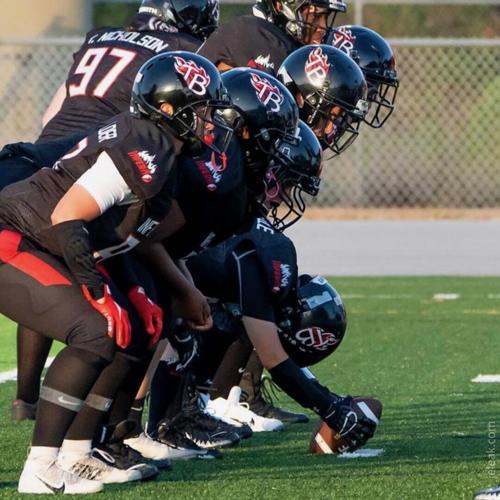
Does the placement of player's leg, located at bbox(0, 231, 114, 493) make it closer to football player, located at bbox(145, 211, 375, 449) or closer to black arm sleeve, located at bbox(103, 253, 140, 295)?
black arm sleeve, located at bbox(103, 253, 140, 295)

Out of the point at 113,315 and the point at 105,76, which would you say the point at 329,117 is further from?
the point at 113,315

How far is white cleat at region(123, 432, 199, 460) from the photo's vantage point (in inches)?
209

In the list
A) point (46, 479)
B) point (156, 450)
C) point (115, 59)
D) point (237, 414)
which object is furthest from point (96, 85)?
point (46, 479)

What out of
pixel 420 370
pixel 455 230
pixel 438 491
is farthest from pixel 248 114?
pixel 455 230

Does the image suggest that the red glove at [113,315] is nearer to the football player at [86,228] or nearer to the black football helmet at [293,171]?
the football player at [86,228]

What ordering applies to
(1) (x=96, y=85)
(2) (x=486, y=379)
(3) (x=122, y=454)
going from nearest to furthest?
(3) (x=122, y=454) → (1) (x=96, y=85) → (2) (x=486, y=379)

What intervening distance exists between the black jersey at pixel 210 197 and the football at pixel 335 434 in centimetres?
80

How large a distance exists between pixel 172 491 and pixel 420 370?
284 cm

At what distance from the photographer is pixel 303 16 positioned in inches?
249

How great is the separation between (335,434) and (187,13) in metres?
2.21

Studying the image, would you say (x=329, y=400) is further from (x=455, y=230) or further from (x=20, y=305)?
(x=455, y=230)

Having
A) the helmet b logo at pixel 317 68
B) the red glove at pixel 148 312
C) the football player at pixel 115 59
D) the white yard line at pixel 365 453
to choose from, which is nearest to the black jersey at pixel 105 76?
the football player at pixel 115 59

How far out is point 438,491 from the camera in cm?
452

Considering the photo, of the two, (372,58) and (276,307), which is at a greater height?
(372,58)
